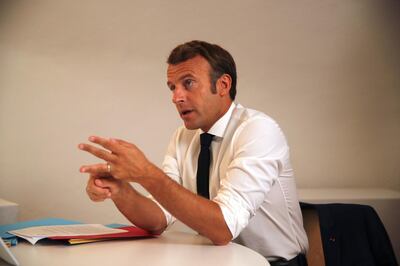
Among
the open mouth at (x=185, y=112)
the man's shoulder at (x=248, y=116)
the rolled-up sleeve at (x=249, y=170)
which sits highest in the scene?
the open mouth at (x=185, y=112)

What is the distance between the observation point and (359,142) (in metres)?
3.12

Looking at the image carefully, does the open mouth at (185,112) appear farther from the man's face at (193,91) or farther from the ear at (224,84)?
the ear at (224,84)

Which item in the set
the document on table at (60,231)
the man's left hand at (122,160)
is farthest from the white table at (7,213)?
the man's left hand at (122,160)

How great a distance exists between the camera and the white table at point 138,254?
115 centimetres

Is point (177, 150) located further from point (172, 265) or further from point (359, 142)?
point (359, 142)

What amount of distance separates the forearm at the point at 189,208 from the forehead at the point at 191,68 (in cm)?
61

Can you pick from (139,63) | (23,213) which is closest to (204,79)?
(139,63)

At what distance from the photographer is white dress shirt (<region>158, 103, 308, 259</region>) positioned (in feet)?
4.97

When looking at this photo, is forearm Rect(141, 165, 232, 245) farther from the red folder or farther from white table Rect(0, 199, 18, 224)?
white table Rect(0, 199, 18, 224)

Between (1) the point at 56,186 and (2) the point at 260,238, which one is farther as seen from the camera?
(1) the point at 56,186

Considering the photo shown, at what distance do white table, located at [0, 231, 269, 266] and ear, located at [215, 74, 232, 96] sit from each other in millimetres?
724

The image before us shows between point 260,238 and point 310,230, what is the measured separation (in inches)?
9.4

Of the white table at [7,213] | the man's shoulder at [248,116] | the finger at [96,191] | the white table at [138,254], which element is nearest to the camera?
the white table at [138,254]

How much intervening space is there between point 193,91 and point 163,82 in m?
1.20
